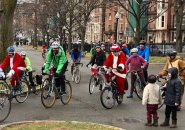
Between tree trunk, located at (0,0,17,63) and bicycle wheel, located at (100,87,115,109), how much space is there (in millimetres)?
7650

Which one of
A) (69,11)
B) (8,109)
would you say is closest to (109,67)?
(8,109)

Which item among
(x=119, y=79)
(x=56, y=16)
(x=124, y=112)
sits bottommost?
(x=124, y=112)

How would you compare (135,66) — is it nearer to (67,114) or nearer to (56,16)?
(67,114)

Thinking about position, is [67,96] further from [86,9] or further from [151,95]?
[86,9]

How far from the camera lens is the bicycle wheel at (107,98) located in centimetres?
1160

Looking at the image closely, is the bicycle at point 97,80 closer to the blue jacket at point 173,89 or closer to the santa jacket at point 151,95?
the santa jacket at point 151,95

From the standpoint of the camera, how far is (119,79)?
40.1ft

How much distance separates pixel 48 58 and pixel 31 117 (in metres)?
2.18

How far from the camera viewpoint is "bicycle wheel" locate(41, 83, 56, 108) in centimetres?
1153

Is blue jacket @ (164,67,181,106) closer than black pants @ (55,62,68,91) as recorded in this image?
Yes

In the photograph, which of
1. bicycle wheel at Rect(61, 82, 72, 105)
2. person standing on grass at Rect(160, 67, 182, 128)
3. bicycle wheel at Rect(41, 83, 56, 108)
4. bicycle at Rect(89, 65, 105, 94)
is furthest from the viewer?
bicycle at Rect(89, 65, 105, 94)

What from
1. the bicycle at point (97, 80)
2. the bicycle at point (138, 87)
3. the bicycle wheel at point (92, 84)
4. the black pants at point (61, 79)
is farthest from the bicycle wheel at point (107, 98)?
the bicycle wheel at point (92, 84)

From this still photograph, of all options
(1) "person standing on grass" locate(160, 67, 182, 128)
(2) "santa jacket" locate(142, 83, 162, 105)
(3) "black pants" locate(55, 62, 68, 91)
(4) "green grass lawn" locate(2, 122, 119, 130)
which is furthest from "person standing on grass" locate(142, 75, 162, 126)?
(3) "black pants" locate(55, 62, 68, 91)

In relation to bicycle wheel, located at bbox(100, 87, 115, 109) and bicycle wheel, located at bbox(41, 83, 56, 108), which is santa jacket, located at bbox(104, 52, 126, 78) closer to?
bicycle wheel, located at bbox(100, 87, 115, 109)
